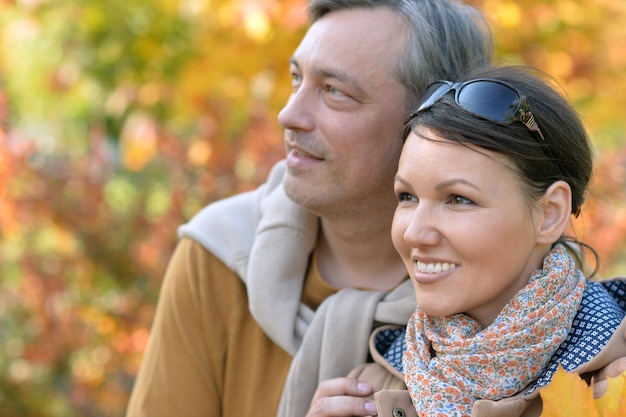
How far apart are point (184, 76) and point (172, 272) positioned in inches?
75.8

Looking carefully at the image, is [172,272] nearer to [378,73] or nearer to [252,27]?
[378,73]

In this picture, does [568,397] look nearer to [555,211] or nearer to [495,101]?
[555,211]

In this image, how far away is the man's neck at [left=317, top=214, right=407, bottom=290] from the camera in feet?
7.99

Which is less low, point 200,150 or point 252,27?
point 252,27

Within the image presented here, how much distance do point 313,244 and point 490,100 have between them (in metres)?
0.89

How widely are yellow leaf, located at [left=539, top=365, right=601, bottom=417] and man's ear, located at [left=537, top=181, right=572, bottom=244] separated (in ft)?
1.33

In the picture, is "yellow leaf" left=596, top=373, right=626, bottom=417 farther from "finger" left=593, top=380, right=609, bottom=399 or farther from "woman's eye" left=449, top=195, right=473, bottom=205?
"woman's eye" left=449, top=195, right=473, bottom=205

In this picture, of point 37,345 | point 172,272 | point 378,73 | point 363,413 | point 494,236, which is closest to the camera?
point 494,236

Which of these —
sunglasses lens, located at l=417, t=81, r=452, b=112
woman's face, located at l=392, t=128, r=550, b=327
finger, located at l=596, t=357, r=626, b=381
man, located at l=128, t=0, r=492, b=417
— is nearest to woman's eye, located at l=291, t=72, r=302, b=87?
man, located at l=128, t=0, r=492, b=417

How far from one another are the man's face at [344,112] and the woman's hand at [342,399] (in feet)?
1.65

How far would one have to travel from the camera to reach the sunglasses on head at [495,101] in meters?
1.77

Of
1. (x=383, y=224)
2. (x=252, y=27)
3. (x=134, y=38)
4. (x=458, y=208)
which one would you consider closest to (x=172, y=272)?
(x=383, y=224)

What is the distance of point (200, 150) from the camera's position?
13.3 ft

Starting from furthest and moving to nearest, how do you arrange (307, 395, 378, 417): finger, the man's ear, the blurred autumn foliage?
the blurred autumn foliage, (307, 395, 378, 417): finger, the man's ear
